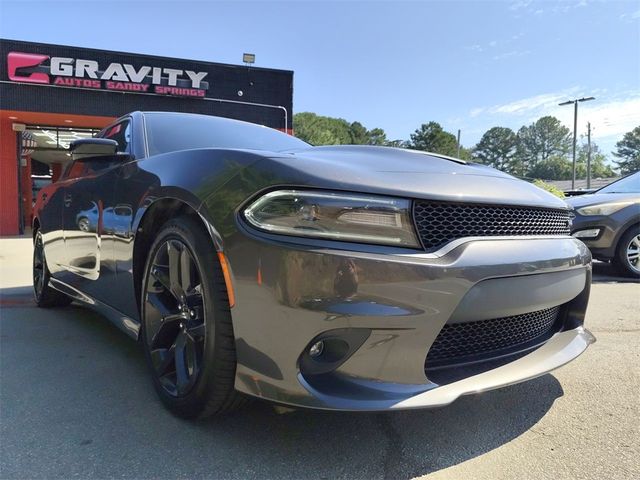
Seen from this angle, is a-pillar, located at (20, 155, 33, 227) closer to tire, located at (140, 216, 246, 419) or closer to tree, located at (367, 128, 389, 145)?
tire, located at (140, 216, 246, 419)

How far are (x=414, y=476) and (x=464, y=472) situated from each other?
0.18 m

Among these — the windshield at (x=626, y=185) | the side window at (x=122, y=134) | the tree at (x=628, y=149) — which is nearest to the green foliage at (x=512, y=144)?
the tree at (x=628, y=149)

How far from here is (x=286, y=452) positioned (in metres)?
1.87

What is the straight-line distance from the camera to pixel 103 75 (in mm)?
13234

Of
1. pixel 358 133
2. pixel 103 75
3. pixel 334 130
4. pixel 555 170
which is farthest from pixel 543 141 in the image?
pixel 103 75

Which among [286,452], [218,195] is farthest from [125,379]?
[218,195]

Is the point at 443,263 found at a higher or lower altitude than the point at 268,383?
higher

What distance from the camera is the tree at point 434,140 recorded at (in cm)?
6781

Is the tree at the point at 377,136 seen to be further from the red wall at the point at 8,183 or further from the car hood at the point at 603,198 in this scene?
the car hood at the point at 603,198

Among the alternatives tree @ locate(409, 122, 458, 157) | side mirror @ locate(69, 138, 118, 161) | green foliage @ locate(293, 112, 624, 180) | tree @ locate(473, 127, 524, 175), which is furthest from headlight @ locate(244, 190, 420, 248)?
tree @ locate(473, 127, 524, 175)

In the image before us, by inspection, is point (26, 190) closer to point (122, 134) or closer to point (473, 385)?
point (122, 134)

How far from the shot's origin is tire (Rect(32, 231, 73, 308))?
4.29 m

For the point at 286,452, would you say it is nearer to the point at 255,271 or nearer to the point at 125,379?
the point at 255,271

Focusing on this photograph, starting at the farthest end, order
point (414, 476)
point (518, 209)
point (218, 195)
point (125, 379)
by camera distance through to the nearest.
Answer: point (125, 379) → point (518, 209) → point (218, 195) → point (414, 476)
